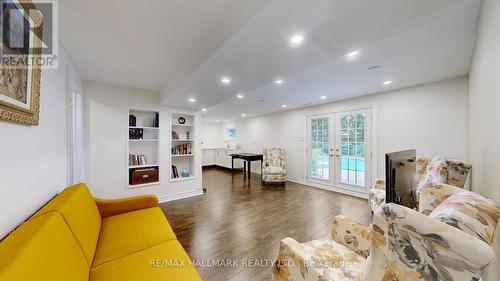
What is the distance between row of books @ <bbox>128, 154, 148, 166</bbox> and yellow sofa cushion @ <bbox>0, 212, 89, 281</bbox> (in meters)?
2.72

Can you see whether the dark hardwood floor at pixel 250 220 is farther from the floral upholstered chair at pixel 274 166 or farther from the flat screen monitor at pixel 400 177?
the flat screen monitor at pixel 400 177

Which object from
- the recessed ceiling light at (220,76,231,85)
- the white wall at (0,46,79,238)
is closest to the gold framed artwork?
the white wall at (0,46,79,238)

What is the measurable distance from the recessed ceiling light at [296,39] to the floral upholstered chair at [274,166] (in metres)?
3.99

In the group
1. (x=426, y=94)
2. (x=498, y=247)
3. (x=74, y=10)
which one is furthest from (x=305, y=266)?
(x=426, y=94)

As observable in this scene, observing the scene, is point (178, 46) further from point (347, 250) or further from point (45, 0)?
point (347, 250)

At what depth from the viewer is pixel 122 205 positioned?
2.06 m

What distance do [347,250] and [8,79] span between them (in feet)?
7.43

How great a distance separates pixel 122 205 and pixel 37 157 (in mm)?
923

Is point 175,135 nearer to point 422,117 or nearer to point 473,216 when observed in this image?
point 473,216

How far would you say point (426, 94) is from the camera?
10.5 ft

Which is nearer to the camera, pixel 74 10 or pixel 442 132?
pixel 74 10

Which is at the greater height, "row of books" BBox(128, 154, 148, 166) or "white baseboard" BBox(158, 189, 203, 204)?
"row of books" BBox(128, 154, 148, 166)

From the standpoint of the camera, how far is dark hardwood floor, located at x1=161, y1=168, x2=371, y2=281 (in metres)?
2.04

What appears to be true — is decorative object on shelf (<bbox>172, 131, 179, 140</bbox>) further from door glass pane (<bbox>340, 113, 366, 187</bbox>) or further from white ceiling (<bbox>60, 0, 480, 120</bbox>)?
door glass pane (<bbox>340, 113, 366, 187</bbox>)
